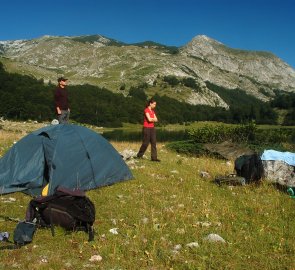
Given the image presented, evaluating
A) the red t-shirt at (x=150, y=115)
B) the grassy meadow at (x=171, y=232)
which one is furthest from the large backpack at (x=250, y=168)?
the red t-shirt at (x=150, y=115)

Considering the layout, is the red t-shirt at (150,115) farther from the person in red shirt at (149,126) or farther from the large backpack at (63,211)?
the large backpack at (63,211)

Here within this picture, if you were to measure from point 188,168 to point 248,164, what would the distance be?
179 inches

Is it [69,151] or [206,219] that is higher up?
[69,151]

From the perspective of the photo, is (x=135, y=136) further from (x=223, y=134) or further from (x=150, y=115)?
(x=150, y=115)

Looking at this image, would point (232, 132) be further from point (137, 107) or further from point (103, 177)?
point (137, 107)

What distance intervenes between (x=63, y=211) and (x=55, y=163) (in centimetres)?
385

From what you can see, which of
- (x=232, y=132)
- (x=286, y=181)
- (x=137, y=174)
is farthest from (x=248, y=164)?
(x=232, y=132)

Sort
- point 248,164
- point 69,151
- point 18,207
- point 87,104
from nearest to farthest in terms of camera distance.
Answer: point 18,207 → point 69,151 → point 248,164 → point 87,104

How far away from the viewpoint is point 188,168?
19234 millimetres

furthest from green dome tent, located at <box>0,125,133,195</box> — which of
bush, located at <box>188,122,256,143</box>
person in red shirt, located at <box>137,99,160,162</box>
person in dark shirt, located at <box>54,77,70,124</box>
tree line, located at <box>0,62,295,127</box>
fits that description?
tree line, located at <box>0,62,295,127</box>

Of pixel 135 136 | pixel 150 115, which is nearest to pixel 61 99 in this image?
pixel 150 115

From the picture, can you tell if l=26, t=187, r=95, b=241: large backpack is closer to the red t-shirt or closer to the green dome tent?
the green dome tent

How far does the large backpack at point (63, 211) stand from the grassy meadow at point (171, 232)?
25cm

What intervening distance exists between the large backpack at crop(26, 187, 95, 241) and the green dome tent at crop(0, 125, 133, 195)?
10.1ft
